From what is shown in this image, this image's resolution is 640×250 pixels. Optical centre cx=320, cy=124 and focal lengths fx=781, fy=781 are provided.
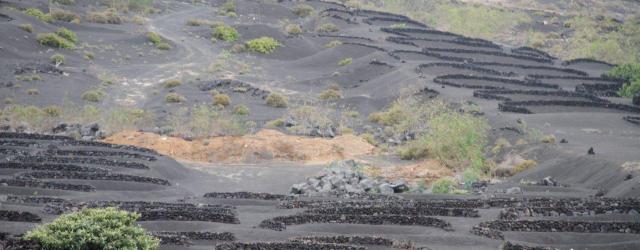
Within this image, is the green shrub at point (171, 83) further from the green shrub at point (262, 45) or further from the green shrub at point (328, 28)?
the green shrub at point (328, 28)

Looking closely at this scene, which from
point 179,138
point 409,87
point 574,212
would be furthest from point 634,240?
point 409,87

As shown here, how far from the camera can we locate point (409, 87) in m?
53.2

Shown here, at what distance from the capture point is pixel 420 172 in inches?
1460

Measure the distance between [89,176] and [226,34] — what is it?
4657cm

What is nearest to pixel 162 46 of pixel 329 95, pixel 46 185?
pixel 329 95

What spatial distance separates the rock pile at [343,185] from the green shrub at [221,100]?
64.5 feet

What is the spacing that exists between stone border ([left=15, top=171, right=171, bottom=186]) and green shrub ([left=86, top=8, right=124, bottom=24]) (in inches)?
1858

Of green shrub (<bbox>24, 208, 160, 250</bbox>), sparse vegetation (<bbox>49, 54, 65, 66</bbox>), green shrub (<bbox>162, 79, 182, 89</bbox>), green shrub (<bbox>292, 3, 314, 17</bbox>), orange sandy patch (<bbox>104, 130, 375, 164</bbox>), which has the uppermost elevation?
green shrub (<bbox>292, 3, 314, 17</bbox>)

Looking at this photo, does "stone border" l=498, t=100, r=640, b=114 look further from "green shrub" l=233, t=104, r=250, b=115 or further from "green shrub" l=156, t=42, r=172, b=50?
"green shrub" l=156, t=42, r=172, b=50

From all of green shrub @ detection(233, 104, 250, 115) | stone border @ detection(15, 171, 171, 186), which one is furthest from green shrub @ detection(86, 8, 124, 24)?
stone border @ detection(15, 171, 171, 186)

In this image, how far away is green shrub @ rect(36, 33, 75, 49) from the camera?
6175 centimetres

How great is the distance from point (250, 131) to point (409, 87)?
12967mm

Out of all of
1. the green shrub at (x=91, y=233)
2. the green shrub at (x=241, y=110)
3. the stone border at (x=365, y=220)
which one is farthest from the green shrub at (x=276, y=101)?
the green shrub at (x=91, y=233)

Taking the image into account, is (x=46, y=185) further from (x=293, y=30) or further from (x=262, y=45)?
(x=293, y=30)
